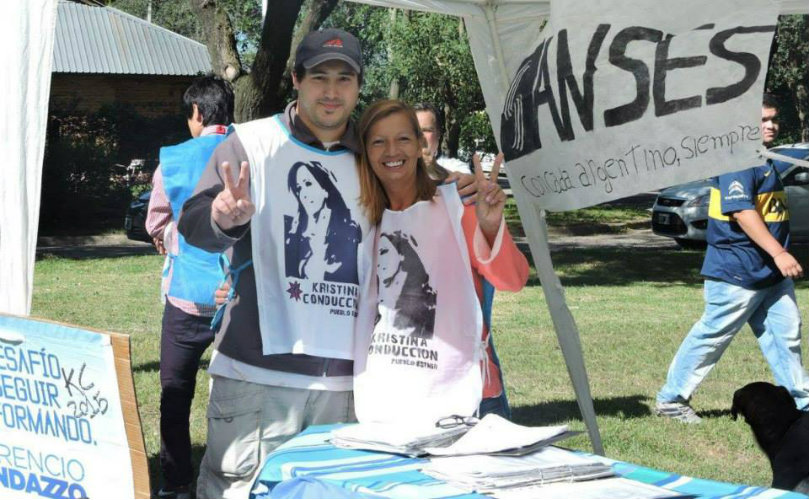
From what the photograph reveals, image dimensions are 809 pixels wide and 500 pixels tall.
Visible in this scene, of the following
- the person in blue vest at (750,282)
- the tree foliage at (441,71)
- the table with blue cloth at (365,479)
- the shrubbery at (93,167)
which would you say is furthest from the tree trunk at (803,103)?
the table with blue cloth at (365,479)

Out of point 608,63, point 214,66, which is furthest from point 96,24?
point 608,63

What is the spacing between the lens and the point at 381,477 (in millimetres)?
2764

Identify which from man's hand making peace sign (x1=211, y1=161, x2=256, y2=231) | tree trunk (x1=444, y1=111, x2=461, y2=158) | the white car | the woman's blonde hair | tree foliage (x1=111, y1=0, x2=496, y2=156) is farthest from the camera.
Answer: tree trunk (x1=444, y1=111, x2=461, y2=158)

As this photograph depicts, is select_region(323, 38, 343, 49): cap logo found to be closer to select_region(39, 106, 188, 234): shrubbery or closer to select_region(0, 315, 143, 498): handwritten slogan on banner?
select_region(0, 315, 143, 498): handwritten slogan on banner

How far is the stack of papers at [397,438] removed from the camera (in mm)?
2990

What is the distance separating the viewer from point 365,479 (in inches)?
108

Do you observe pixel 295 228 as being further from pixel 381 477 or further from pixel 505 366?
pixel 505 366

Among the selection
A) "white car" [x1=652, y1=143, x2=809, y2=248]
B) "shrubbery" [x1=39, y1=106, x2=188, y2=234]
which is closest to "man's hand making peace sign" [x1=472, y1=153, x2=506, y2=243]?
"white car" [x1=652, y1=143, x2=809, y2=248]

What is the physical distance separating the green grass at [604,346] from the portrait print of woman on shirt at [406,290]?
2.90 m

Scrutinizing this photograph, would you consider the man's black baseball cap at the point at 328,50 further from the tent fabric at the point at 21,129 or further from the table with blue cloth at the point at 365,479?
the table with blue cloth at the point at 365,479

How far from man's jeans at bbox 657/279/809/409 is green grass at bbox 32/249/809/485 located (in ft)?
1.19

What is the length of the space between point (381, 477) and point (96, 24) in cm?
3504

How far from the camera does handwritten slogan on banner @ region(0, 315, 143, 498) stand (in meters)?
3.00

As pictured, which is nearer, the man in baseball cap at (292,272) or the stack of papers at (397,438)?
the stack of papers at (397,438)
